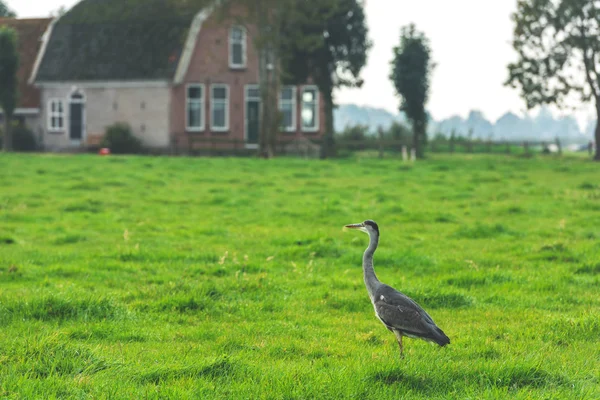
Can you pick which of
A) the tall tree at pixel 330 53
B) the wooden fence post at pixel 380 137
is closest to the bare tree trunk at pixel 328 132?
the tall tree at pixel 330 53

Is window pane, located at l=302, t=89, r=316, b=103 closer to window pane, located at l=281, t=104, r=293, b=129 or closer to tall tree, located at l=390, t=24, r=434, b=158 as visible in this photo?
window pane, located at l=281, t=104, r=293, b=129

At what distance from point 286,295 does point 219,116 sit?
144 ft

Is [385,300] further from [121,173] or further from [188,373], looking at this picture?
[121,173]

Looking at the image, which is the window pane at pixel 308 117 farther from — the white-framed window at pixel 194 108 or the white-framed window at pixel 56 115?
the white-framed window at pixel 56 115

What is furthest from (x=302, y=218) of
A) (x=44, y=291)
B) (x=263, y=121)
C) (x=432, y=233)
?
(x=263, y=121)

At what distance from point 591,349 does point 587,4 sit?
50869 mm

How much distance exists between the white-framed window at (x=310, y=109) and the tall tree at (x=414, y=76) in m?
5.93

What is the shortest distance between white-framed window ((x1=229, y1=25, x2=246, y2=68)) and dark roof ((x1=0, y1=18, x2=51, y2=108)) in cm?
1395

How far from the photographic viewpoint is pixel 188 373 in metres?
7.07

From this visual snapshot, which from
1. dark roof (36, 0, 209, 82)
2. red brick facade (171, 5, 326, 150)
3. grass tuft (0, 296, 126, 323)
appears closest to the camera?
grass tuft (0, 296, 126, 323)

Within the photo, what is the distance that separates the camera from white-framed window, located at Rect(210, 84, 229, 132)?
5341cm

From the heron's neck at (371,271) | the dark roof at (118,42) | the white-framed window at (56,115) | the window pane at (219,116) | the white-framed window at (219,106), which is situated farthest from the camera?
the white-framed window at (56,115)

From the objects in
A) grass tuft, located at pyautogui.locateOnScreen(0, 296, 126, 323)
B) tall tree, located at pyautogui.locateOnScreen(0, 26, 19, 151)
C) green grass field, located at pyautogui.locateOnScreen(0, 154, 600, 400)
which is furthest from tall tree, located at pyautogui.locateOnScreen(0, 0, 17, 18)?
grass tuft, located at pyautogui.locateOnScreen(0, 296, 126, 323)

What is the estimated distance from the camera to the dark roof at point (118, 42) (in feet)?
172
